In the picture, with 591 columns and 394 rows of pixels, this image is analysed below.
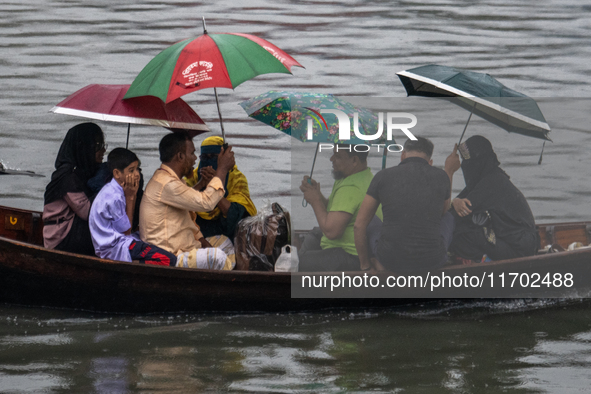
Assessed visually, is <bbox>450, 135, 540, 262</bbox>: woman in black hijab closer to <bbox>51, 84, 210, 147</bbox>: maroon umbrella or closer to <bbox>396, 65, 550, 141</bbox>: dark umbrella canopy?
<bbox>396, 65, 550, 141</bbox>: dark umbrella canopy

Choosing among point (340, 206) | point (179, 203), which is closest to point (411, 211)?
point (340, 206)

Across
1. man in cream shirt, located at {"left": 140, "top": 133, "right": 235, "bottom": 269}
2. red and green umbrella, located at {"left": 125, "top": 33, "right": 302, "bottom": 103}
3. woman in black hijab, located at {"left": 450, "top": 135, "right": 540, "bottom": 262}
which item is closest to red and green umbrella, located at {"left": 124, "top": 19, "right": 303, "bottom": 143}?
red and green umbrella, located at {"left": 125, "top": 33, "right": 302, "bottom": 103}

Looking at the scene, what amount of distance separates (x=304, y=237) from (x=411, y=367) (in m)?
2.05

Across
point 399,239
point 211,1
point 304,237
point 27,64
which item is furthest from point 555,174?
point 211,1

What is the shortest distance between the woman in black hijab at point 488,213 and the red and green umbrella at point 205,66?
58.0 inches

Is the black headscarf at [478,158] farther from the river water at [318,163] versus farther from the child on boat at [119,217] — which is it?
the child on boat at [119,217]

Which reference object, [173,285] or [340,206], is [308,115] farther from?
[173,285]

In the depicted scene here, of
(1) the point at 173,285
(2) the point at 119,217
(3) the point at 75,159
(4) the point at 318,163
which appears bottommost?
(1) the point at 173,285

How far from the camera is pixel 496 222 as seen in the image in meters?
5.79

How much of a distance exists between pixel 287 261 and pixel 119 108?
1.58m

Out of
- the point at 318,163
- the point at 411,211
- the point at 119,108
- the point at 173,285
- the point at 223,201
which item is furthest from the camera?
the point at 318,163

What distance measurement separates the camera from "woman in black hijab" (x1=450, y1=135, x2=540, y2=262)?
570 centimetres

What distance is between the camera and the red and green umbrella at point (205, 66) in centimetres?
524

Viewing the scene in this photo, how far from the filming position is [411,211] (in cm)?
549
